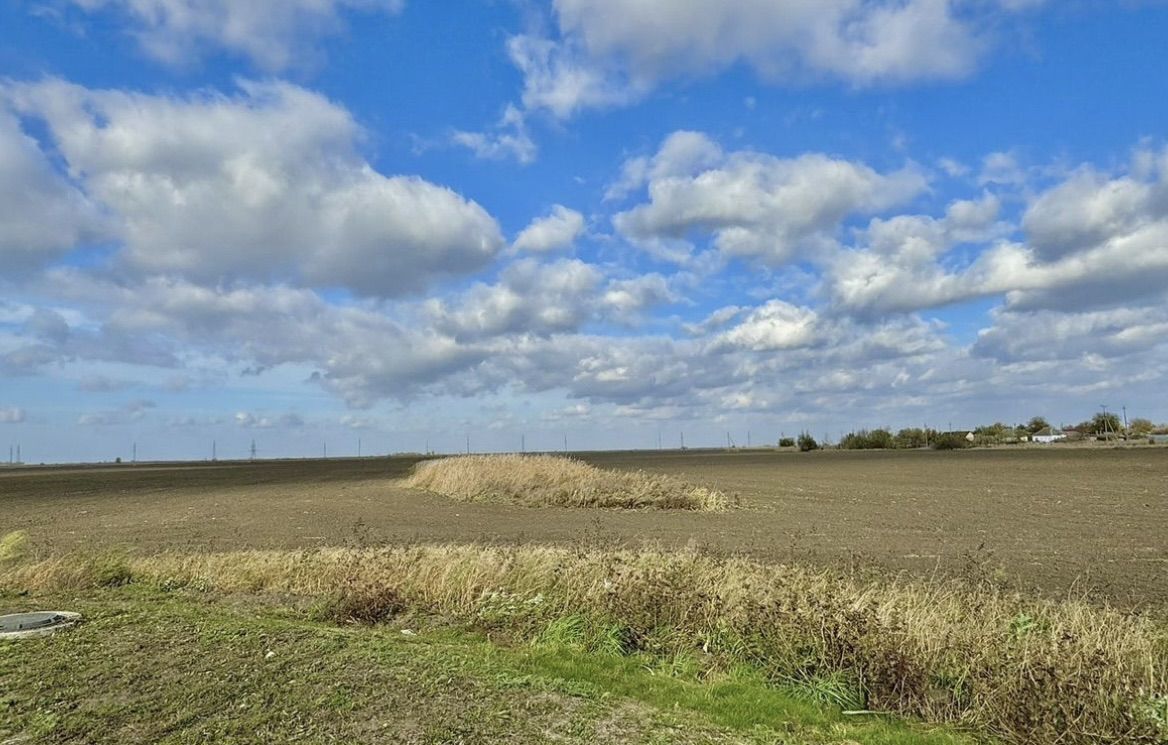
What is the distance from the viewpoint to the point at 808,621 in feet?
28.0

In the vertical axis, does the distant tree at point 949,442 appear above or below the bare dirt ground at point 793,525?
above

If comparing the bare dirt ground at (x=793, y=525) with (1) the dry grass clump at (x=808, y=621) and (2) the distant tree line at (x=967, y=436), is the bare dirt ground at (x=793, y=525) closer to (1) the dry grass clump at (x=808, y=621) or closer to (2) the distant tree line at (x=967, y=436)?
(1) the dry grass clump at (x=808, y=621)

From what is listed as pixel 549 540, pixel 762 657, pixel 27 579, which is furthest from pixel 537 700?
pixel 549 540

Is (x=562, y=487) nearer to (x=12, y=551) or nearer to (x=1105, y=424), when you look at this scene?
(x=12, y=551)

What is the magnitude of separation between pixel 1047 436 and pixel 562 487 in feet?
456

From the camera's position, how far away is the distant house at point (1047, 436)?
13588cm

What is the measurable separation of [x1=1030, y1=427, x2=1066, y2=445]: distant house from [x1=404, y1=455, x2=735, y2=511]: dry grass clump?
122 meters

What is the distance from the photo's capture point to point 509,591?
10867 mm

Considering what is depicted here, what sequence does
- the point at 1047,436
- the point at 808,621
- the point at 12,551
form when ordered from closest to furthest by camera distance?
the point at 808,621 < the point at 12,551 < the point at 1047,436

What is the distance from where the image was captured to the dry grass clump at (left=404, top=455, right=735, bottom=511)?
100 feet

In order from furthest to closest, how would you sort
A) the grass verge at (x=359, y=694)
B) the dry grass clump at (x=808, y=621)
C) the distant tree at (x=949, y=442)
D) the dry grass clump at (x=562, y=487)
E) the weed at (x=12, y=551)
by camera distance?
the distant tree at (x=949, y=442) < the dry grass clump at (x=562, y=487) < the weed at (x=12, y=551) < the dry grass clump at (x=808, y=621) < the grass verge at (x=359, y=694)

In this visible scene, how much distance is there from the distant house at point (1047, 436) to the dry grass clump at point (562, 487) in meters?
122

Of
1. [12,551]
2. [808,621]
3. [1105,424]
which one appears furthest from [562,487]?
[1105,424]

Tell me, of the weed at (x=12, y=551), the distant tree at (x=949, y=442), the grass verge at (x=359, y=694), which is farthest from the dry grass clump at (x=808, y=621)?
the distant tree at (x=949, y=442)
